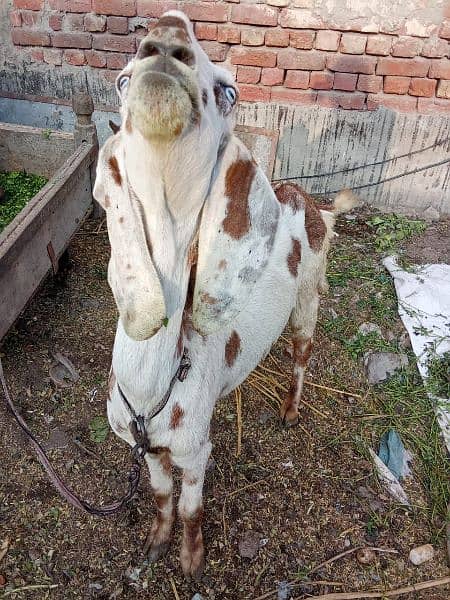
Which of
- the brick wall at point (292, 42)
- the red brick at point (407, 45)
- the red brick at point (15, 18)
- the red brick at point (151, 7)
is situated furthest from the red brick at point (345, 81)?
the red brick at point (15, 18)

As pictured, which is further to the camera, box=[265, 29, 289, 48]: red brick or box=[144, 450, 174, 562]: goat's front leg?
box=[265, 29, 289, 48]: red brick

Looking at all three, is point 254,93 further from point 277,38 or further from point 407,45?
point 407,45

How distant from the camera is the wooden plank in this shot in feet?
10.7

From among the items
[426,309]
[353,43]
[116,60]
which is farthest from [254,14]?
[426,309]

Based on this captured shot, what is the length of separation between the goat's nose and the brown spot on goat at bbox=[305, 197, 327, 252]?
1782mm

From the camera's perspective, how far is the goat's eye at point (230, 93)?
4.60 feet

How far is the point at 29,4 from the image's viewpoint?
521 centimetres

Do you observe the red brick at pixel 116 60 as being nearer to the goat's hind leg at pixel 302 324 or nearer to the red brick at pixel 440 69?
the red brick at pixel 440 69

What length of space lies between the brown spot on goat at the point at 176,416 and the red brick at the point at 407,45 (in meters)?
4.46

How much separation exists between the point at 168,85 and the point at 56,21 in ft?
16.3

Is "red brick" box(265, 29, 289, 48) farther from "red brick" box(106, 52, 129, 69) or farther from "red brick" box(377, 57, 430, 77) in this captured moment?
"red brick" box(106, 52, 129, 69)

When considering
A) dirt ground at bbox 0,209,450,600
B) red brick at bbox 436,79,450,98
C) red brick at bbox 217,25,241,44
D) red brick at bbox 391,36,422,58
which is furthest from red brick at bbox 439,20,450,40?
dirt ground at bbox 0,209,450,600

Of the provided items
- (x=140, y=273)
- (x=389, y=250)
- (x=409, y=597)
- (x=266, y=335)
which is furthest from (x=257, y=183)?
(x=389, y=250)

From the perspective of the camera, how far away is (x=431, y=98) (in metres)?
5.20
